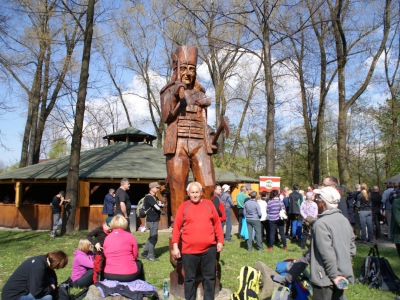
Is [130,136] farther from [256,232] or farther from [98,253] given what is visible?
[98,253]

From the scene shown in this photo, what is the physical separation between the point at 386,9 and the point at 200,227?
646 inches

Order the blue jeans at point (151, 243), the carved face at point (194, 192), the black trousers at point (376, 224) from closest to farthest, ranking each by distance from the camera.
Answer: the carved face at point (194, 192)
the blue jeans at point (151, 243)
the black trousers at point (376, 224)

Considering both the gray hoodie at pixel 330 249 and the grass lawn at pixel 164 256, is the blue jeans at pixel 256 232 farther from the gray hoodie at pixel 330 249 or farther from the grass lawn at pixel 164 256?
the gray hoodie at pixel 330 249

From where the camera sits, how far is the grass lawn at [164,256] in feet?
21.8

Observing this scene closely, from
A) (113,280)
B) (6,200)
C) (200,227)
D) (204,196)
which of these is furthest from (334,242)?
(6,200)

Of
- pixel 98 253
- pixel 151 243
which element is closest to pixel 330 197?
pixel 98 253

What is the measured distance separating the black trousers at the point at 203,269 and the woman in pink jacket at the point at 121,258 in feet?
3.46

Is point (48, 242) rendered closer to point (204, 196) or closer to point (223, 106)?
point (204, 196)

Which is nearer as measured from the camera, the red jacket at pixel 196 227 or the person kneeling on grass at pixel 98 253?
the red jacket at pixel 196 227

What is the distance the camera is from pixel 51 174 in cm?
1716

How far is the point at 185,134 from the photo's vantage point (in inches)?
243

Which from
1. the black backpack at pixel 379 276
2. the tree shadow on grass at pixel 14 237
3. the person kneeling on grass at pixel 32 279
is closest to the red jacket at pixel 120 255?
the person kneeling on grass at pixel 32 279

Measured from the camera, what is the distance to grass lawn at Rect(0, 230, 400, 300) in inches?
262

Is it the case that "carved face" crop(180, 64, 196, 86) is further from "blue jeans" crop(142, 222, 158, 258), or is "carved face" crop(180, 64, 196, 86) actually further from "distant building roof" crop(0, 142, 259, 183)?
"distant building roof" crop(0, 142, 259, 183)
